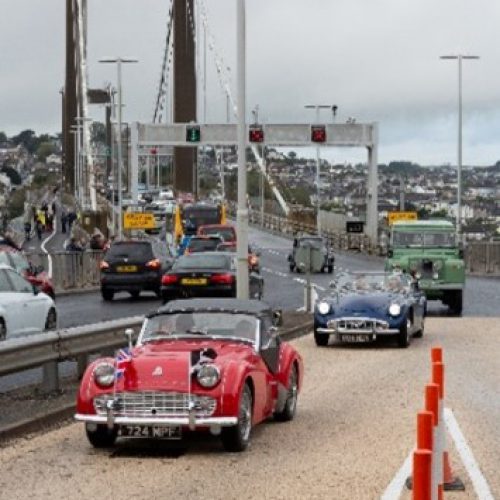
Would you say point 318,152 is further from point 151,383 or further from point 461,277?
point 151,383

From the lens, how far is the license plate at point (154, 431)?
37.7 ft

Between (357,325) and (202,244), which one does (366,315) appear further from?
(202,244)

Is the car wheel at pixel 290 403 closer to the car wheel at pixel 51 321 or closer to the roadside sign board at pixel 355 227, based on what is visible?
the car wheel at pixel 51 321

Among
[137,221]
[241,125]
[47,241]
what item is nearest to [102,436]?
[241,125]

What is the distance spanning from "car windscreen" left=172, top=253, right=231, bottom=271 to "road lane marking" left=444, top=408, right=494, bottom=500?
2004 centimetres

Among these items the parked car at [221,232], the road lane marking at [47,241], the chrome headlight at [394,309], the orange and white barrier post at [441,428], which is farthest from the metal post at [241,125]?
the parked car at [221,232]

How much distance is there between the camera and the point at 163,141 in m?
72.6

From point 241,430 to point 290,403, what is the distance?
7.47 feet

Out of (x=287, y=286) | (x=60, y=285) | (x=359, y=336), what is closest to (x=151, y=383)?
(x=359, y=336)

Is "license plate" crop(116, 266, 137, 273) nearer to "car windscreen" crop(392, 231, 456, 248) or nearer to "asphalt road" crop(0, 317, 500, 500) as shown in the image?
"car windscreen" crop(392, 231, 456, 248)

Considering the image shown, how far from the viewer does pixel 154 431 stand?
11500 millimetres

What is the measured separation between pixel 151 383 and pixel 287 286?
3908cm

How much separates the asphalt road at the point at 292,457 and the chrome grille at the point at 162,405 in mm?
377

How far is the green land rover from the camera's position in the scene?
3512 cm
